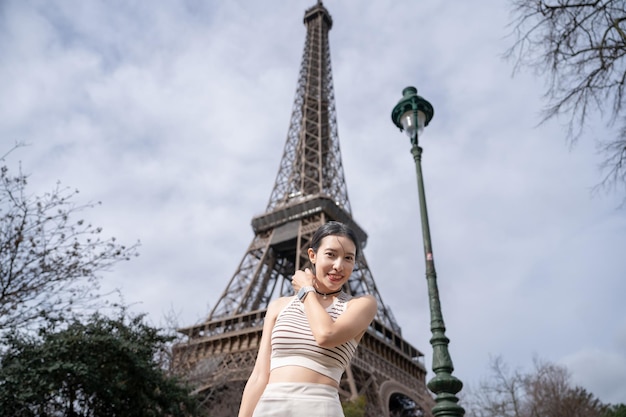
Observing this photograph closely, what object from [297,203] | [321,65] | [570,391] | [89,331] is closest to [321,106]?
[321,65]

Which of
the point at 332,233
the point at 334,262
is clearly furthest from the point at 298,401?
the point at 332,233

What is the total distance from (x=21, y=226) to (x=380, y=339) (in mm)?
22858

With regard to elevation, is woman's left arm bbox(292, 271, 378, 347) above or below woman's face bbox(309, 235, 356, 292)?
below

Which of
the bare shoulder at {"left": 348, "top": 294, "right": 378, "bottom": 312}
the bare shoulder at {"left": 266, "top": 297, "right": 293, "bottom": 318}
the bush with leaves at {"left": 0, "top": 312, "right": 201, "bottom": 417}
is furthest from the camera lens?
the bush with leaves at {"left": 0, "top": 312, "right": 201, "bottom": 417}

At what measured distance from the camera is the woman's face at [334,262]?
2.29 m

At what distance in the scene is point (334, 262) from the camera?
2291 millimetres

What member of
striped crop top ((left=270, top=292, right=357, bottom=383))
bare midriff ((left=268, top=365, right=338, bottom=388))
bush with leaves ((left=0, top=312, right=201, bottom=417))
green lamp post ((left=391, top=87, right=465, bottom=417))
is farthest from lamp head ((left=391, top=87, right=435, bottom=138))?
bare midriff ((left=268, top=365, right=338, bottom=388))

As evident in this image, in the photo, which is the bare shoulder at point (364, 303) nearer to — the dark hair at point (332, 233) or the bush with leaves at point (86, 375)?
the dark hair at point (332, 233)

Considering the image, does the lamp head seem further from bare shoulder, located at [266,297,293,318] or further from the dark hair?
bare shoulder, located at [266,297,293,318]

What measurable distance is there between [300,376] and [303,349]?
0.11 m

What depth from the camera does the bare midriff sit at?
77.0 inches

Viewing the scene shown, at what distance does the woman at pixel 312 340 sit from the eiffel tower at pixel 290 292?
1480cm

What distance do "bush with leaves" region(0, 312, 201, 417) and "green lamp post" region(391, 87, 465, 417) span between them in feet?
19.4

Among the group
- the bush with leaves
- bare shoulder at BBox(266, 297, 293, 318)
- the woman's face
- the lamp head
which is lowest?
bare shoulder at BBox(266, 297, 293, 318)
